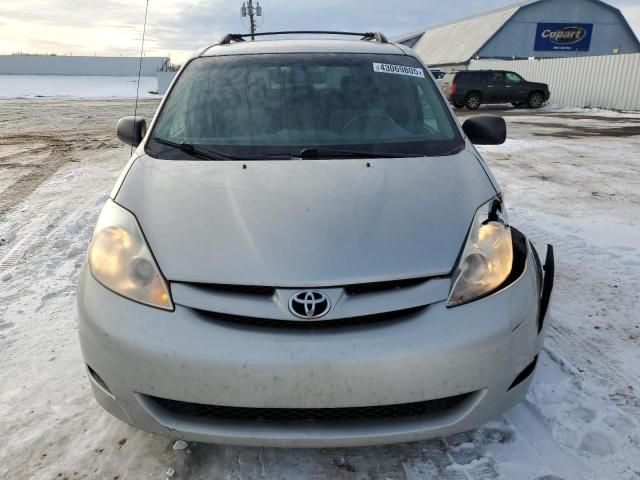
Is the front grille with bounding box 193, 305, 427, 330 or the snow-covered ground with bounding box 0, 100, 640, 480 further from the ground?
the front grille with bounding box 193, 305, 427, 330

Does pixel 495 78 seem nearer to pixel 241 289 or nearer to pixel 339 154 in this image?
pixel 339 154

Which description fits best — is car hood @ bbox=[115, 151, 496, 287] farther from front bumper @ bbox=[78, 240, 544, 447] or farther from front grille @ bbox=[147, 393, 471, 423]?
front grille @ bbox=[147, 393, 471, 423]

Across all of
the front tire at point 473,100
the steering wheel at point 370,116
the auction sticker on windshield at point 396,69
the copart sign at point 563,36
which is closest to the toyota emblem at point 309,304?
the steering wheel at point 370,116

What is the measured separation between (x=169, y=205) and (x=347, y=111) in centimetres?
120

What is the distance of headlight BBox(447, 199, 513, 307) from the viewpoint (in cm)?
178

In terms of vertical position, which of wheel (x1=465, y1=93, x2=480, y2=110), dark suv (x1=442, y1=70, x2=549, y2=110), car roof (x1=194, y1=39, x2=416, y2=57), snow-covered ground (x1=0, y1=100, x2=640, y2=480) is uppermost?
dark suv (x1=442, y1=70, x2=549, y2=110)

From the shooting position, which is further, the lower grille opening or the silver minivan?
the lower grille opening

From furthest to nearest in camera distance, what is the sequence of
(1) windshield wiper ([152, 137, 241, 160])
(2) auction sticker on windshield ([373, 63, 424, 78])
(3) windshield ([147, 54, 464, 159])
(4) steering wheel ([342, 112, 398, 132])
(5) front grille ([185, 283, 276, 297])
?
(2) auction sticker on windshield ([373, 63, 424, 78]), (4) steering wheel ([342, 112, 398, 132]), (3) windshield ([147, 54, 464, 159]), (1) windshield wiper ([152, 137, 241, 160]), (5) front grille ([185, 283, 276, 297])

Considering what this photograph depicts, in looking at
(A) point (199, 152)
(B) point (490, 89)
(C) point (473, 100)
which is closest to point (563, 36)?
(B) point (490, 89)

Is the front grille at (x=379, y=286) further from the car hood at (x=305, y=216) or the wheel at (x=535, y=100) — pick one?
the wheel at (x=535, y=100)

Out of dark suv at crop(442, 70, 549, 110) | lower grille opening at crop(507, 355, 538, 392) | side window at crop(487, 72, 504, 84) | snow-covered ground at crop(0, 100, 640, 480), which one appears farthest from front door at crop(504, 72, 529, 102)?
lower grille opening at crop(507, 355, 538, 392)

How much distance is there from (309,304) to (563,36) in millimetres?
44846

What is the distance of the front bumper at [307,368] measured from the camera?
5.27ft

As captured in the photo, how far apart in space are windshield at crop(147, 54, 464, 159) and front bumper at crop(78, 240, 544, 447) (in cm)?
103
